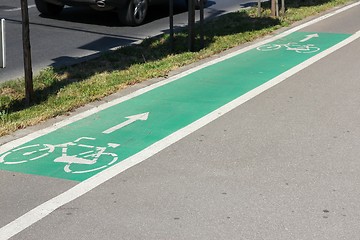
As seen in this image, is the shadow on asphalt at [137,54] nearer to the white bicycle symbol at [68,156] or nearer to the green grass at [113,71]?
the green grass at [113,71]

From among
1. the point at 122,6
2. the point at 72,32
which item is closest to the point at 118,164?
the point at 72,32

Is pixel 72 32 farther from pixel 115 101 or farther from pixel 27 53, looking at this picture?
pixel 27 53

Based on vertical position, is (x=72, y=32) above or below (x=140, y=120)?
above

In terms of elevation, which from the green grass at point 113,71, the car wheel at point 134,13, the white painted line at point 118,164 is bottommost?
the white painted line at point 118,164

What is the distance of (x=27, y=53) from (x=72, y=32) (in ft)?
19.3

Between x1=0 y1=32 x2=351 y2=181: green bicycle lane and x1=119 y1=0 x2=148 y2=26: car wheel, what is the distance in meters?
3.47

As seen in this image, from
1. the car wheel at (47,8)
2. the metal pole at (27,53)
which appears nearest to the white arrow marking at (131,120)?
the metal pole at (27,53)

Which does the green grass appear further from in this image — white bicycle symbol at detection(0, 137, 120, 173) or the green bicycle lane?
white bicycle symbol at detection(0, 137, 120, 173)

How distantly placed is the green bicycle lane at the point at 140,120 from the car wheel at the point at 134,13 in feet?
11.4

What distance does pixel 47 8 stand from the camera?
665 inches

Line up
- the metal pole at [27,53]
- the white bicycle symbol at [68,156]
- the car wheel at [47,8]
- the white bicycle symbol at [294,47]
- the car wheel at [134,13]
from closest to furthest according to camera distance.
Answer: the white bicycle symbol at [68,156]
the metal pole at [27,53]
the white bicycle symbol at [294,47]
the car wheel at [134,13]
the car wheel at [47,8]

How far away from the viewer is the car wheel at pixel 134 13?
16.0 meters

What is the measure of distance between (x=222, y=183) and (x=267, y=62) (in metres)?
5.98

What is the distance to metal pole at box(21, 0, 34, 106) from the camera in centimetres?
930
